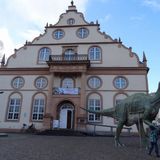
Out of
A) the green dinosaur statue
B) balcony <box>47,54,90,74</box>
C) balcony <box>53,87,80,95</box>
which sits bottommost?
the green dinosaur statue

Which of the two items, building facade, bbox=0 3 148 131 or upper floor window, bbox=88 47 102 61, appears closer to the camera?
building facade, bbox=0 3 148 131

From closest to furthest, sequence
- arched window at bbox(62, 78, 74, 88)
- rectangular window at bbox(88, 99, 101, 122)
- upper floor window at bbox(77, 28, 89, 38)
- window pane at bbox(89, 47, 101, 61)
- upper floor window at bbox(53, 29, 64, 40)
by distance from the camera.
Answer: rectangular window at bbox(88, 99, 101, 122) < arched window at bbox(62, 78, 74, 88) < window pane at bbox(89, 47, 101, 61) < upper floor window at bbox(77, 28, 89, 38) < upper floor window at bbox(53, 29, 64, 40)

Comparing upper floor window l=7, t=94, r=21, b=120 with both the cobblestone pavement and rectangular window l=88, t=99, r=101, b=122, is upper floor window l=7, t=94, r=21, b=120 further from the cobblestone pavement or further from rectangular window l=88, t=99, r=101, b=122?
the cobblestone pavement

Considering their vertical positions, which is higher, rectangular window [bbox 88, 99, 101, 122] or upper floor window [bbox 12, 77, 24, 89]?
upper floor window [bbox 12, 77, 24, 89]

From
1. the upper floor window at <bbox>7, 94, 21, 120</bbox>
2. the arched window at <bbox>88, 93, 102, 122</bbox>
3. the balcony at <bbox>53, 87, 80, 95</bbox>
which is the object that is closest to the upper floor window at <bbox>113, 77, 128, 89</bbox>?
the arched window at <bbox>88, 93, 102, 122</bbox>

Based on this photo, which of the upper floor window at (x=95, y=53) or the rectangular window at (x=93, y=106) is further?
the upper floor window at (x=95, y=53)

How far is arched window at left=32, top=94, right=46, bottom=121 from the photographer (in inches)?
1003

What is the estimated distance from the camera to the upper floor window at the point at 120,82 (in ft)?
82.5

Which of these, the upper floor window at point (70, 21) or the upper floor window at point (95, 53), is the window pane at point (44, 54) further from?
the upper floor window at point (95, 53)

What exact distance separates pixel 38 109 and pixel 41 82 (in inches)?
125

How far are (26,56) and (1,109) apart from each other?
7.04m

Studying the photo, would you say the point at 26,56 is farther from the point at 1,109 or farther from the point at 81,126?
the point at 81,126

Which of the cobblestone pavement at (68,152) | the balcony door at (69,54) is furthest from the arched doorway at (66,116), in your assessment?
the cobblestone pavement at (68,152)

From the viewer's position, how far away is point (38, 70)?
27.0 meters
